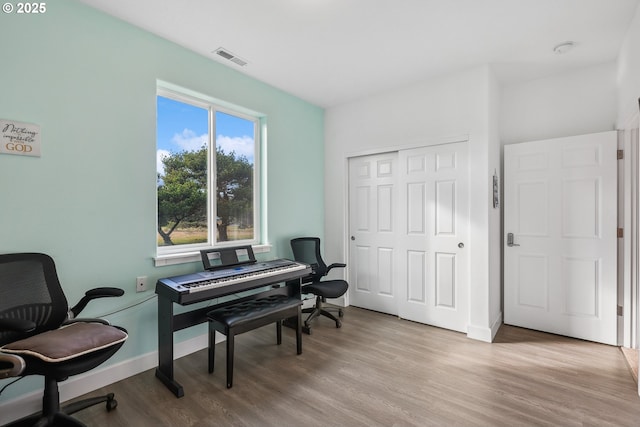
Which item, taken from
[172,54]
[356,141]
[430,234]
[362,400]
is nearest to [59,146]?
[172,54]

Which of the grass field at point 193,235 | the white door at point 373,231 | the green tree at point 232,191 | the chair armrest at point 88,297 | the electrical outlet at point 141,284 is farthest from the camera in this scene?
the white door at point 373,231

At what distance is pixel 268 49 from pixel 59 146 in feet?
5.82

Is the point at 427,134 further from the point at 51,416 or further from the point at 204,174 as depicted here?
the point at 51,416

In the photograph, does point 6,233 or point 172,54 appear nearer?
point 6,233

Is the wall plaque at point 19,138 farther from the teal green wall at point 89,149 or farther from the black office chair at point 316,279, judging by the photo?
the black office chair at point 316,279

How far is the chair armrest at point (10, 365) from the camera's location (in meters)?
1.39

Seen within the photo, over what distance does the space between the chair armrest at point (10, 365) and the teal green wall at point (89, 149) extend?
675 millimetres

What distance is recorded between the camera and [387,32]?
247cm

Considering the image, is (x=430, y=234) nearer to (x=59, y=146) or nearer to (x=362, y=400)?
(x=362, y=400)

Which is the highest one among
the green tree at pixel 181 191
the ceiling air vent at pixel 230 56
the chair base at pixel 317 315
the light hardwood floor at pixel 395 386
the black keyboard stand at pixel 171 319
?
the ceiling air vent at pixel 230 56

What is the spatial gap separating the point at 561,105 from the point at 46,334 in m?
4.64

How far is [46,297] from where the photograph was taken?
1800mm

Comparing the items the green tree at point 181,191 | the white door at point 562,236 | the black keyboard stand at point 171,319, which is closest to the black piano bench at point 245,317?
the black keyboard stand at point 171,319

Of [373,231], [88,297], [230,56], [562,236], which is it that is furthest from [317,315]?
[230,56]
